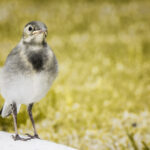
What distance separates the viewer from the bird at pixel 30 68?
1413mm

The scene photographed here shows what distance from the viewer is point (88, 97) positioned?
3021mm

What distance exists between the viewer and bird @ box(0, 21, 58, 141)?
141 cm

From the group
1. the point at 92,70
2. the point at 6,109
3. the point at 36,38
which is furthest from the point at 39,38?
the point at 92,70

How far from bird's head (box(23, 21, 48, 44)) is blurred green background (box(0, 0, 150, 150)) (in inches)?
26.0

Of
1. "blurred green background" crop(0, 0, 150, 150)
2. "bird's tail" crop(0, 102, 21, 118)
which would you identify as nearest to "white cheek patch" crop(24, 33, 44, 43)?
"bird's tail" crop(0, 102, 21, 118)

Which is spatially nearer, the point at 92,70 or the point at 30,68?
the point at 30,68

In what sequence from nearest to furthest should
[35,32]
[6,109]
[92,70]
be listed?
[35,32]
[6,109]
[92,70]

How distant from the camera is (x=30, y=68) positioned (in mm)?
1447

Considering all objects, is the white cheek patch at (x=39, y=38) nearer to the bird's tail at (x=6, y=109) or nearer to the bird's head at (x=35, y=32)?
the bird's head at (x=35, y=32)

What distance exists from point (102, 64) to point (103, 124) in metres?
0.92

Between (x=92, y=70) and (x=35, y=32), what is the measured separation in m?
2.03

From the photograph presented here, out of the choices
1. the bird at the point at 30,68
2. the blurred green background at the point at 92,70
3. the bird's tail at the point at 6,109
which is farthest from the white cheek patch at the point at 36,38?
the blurred green background at the point at 92,70

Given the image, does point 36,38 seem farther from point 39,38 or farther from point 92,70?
point 92,70

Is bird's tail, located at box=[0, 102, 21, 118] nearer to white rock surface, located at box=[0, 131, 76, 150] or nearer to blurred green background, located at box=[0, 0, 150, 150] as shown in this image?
white rock surface, located at box=[0, 131, 76, 150]
